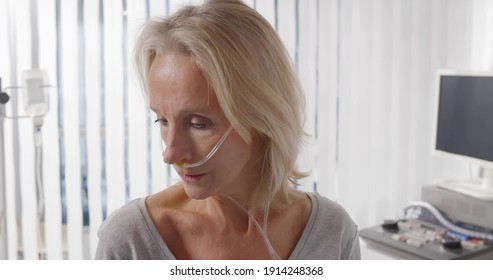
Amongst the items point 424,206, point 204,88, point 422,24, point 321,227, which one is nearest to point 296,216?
point 321,227

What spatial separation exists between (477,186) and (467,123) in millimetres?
274

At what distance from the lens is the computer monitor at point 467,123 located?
2191mm

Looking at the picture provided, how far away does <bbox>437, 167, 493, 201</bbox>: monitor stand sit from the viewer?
7.24 ft

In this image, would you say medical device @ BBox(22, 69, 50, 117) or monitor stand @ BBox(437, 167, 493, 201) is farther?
monitor stand @ BBox(437, 167, 493, 201)

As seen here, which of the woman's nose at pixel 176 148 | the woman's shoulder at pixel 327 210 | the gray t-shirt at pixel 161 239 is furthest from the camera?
the woman's shoulder at pixel 327 210

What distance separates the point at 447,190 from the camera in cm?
233

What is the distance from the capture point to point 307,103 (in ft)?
8.31

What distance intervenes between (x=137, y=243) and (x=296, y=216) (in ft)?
1.02

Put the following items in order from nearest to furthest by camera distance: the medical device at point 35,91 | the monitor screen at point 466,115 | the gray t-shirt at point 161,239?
the gray t-shirt at point 161,239 → the medical device at point 35,91 → the monitor screen at point 466,115

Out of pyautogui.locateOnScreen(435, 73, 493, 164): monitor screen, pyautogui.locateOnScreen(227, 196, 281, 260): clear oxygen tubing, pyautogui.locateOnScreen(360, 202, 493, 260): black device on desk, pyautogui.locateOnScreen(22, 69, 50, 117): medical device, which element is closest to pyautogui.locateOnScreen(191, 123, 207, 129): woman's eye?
pyautogui.locateOnScreen(227, 196, 281, 260): clear oxygen tubing

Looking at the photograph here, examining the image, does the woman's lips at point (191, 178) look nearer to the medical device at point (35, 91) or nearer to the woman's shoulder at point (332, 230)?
the woman's shoulder at point (332, 230)

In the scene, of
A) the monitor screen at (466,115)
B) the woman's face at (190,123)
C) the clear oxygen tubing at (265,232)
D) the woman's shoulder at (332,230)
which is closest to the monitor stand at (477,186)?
the monitor screen at (466,115)

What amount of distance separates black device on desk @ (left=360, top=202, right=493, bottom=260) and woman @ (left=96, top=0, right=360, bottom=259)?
91 centimetres

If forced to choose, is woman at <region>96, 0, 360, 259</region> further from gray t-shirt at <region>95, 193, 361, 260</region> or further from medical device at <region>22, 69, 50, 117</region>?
medical device at <region>22, 69, 50, 117</region>
